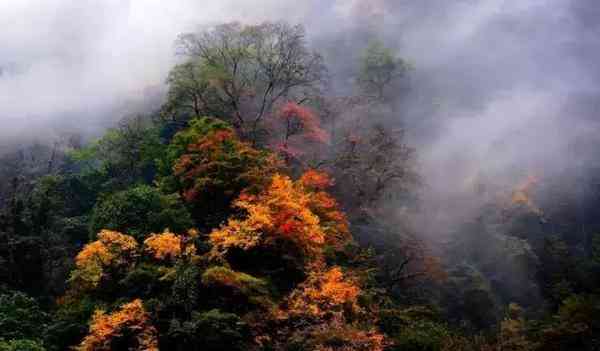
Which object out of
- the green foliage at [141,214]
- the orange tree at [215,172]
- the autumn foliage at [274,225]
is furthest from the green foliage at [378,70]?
the green foliage at [141,214]

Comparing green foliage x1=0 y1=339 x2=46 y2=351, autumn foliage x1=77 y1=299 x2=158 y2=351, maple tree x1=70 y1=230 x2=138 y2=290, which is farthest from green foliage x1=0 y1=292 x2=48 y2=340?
autumn foliage x1=77 y1=299 x2=158 y2=351

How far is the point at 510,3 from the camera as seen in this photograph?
2606 inches

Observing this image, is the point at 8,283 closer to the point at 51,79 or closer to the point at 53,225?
the point at 53,225

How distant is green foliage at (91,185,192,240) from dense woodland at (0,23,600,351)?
0.25 feet

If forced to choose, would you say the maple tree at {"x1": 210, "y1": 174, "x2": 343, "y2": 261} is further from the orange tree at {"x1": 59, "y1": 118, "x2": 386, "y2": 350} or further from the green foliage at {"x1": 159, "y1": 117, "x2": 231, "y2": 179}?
the green foliage at {"x1": 159, "y1": 117, "x2": 231, "y2": 179}

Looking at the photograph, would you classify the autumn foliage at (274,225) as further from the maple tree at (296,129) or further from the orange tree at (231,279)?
the maple tree at (296,129)

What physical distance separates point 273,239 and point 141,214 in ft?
20.3

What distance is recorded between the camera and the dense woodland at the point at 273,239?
21844 mm

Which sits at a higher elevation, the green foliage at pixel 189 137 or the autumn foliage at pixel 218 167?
the green foliage at pixel 189 137

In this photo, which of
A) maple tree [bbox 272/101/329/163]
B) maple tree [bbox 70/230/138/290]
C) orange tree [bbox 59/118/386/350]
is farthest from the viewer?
maple tree [bbox 272/101/329/163]

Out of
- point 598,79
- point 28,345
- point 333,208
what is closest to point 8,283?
point 28,345

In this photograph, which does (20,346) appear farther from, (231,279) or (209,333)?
(231,279)

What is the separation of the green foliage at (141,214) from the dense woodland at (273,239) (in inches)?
3.0

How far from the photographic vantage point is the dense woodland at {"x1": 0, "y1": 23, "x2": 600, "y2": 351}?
21.8 metres
